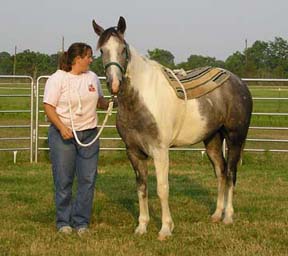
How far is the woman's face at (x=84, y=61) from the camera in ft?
22.1

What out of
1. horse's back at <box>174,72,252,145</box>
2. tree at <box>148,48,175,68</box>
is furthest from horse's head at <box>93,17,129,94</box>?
tree at <box>148,48,175,68</box>

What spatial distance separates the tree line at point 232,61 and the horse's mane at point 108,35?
3891cm

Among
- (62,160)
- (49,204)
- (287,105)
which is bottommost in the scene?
A: (287,105)

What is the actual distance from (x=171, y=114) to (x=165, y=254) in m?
1.60

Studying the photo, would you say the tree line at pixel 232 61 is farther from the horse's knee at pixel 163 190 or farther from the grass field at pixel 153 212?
the horse's knee at pixel 163 190

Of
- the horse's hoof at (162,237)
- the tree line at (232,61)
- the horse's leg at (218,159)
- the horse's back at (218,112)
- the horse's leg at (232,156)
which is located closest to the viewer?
the horse's hoof at (162,237)

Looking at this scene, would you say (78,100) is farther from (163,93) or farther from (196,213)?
(196,213)

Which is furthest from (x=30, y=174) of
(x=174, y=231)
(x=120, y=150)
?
(x=174, y=231)

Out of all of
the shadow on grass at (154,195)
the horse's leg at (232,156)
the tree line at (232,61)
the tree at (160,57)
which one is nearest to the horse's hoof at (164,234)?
the shadow on grass at (154,195)

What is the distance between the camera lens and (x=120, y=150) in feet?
47.0

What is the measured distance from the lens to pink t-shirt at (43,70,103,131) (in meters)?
6.71

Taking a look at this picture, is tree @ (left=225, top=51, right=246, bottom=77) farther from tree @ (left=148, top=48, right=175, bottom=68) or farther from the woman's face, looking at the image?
the woman's face

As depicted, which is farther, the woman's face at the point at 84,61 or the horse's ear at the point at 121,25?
the woman's face at the point at 84,61

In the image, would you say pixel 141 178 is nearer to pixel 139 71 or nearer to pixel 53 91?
pixel 139 71
